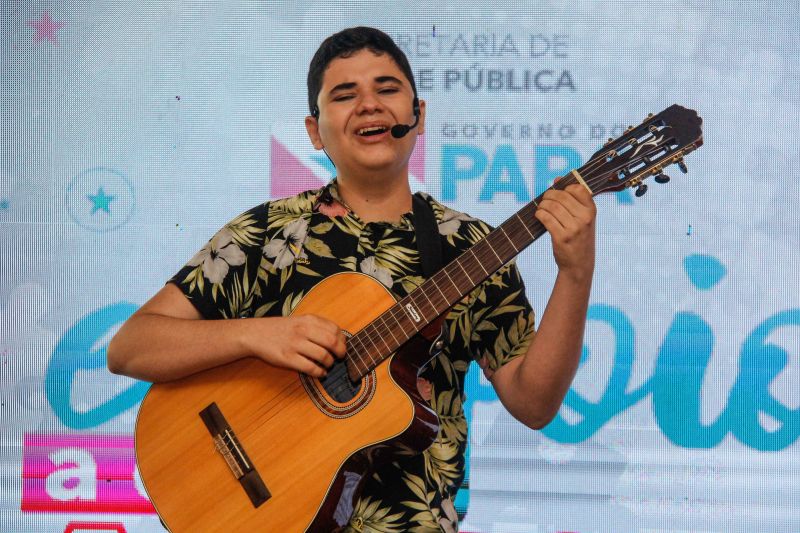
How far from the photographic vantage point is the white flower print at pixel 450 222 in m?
1.65

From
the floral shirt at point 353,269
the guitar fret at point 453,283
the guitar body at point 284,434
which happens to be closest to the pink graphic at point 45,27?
the floral shirt at point 353,269

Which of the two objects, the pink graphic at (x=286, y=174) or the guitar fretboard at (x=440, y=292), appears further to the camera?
the pink graphic at (x=286, y=174)

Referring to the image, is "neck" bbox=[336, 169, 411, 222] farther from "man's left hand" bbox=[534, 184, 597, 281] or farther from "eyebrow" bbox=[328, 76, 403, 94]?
"man's left hand" bbox=[534, 184, 597, 281]

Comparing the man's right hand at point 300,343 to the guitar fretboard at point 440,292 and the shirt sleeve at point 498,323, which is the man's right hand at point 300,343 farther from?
the shirt sleeve at point 498,323

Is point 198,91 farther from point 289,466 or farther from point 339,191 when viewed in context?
point 289,466

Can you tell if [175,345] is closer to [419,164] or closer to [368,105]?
[368,105]

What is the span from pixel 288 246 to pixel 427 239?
0.86ft

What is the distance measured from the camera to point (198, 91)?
2.87m

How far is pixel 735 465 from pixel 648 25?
140 cm

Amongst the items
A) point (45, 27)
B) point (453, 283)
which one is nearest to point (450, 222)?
point (453, 283)

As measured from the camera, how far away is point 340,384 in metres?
1.51

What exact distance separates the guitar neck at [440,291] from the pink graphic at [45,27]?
204 cm

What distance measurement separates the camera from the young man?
1459 millimetres

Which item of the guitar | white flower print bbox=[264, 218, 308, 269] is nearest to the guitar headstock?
the guitar
